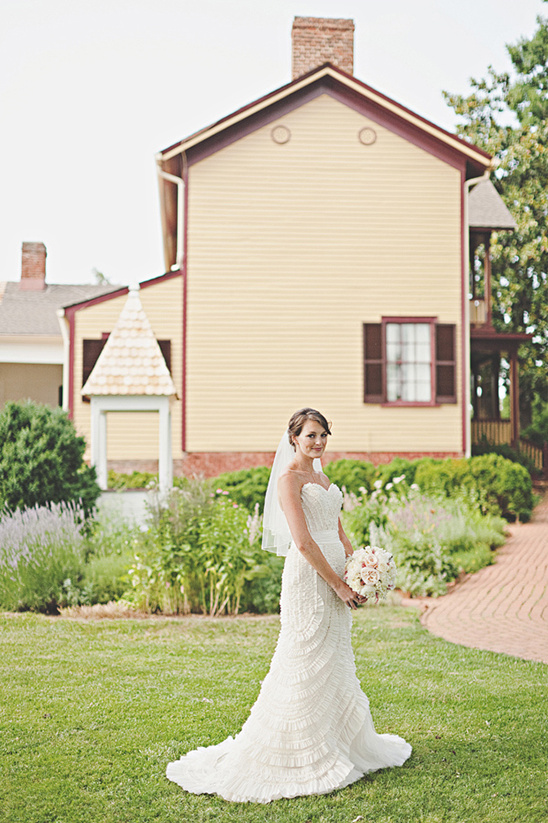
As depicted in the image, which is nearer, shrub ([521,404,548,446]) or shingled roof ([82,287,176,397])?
shingled roof ([82,287,176,397])

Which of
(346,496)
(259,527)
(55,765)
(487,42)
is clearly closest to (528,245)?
(487,42)

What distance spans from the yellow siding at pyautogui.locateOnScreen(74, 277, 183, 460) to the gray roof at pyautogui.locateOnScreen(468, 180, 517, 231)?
7.10 metres

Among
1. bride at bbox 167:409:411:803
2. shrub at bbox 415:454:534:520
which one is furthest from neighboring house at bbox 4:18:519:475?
bride at bbox 167:409:411:803

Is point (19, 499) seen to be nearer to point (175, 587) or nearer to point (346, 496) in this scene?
point (175, 587)

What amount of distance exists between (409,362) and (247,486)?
4990mm

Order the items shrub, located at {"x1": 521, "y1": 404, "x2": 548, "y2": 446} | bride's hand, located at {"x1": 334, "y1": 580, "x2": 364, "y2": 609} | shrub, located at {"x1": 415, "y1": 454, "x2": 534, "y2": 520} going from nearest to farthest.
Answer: bride's hand, located at {"x1": 334, "y1": 580, "x2": 364, "y2": 609}, shrub, located at {"x1": 415, "y1": 454, "x2": 534, "y2": 520}, shrub, located at {"x1": 521, "y1": 404, "x2": 548, "y2": 446}

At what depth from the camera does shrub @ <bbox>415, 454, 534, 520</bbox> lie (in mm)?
13320

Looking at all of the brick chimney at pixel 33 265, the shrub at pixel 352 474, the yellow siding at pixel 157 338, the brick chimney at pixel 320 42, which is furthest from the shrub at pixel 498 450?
the brick chimney at pixel 33 265

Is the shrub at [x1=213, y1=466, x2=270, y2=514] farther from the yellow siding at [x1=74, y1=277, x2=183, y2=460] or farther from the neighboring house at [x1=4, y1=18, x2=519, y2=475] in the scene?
the yellow siding at [x1=74, y1=277, x2=183, y2=460]

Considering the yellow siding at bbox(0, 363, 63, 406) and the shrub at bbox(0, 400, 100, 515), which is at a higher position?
the yellow siding at bbox(0, 363, 63, 406)

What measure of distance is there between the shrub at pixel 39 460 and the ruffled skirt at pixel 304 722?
572cm

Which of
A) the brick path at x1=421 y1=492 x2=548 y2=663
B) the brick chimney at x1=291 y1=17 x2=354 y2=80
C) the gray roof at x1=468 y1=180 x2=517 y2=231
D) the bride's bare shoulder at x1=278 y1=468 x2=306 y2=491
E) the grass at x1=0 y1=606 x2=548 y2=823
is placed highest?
the brick chimney at x1=291 y1=17 x2=354 y2=80

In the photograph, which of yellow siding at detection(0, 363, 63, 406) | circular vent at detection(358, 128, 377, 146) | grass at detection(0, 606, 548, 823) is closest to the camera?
grass at detection(0, 606, 548, 823)

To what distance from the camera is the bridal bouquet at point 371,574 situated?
13.1ft
